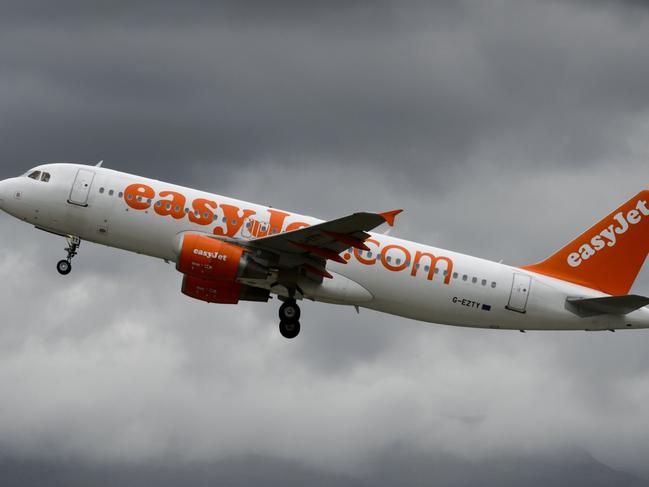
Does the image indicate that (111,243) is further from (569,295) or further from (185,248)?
(569,295)

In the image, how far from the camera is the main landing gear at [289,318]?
6178cm

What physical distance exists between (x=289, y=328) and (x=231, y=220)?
6.18 metres

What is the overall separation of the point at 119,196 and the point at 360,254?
12.1m

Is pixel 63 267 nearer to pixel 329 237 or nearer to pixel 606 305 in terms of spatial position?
pixel 329 237

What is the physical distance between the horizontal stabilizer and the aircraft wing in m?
12.3

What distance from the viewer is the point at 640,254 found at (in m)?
65.2

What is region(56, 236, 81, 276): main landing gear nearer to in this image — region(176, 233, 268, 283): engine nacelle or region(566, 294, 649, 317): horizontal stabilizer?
region(176, 233, 268, 283): engine nacelle

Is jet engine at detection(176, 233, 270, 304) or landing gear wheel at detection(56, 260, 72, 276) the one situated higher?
jet engine at detection(176, 233, 270, 304)

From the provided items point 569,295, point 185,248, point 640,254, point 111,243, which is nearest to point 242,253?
point 185,248

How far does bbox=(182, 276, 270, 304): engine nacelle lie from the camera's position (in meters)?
61.1

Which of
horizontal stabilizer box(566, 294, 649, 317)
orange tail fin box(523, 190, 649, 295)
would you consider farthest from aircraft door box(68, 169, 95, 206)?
horizontal stabilizer box(566, 294, 649, 317)

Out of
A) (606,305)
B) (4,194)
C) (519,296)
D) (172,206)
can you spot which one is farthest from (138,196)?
(606,305)

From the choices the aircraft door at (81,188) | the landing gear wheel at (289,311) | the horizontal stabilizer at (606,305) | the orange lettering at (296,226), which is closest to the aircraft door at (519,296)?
the horizontal stabilizer at (606,305)

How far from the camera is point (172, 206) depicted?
60.3 m
